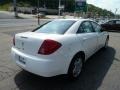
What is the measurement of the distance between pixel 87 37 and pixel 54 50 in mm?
1665

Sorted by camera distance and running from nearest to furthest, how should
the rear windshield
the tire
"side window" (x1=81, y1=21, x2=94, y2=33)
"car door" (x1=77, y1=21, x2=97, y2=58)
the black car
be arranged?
the tire
the rear windshield
"car door" (x1=77, y1=21, x2=97, y2=58)
"side window" (x1=81, y1=21, x2=94, y2=33)
the black car

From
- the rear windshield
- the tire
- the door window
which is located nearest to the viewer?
the tire

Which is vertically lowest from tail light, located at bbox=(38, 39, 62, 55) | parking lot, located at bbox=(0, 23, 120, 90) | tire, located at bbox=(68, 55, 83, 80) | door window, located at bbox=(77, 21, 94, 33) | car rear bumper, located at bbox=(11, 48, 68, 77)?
parking lot, located at bbox=(0, 23, 120, 90)

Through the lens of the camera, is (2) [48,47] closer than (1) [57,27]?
Yes

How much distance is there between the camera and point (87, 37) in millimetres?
5516

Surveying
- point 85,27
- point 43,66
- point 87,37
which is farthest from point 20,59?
point 85,27

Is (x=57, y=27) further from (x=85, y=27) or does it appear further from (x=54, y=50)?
(x=54, y=50)

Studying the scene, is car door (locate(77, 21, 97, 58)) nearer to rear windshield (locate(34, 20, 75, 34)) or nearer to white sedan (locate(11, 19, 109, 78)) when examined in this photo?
white sedan (locate(11, 19, 109, 78))

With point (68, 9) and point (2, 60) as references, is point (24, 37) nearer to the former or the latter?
point (2, 60)

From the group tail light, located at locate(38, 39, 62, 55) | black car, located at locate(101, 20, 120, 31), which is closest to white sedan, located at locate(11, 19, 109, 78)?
tail light, located at locate(38, 39, 62, 55)

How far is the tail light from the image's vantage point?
4.11 m

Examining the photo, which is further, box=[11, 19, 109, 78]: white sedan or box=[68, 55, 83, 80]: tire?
box=[68, 55, 83, 80]: tire

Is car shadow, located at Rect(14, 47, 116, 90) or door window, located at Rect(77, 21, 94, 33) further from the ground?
door window, located at Rect(77, 21, 94, 33)

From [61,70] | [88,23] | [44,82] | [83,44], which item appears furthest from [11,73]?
[88,23]
